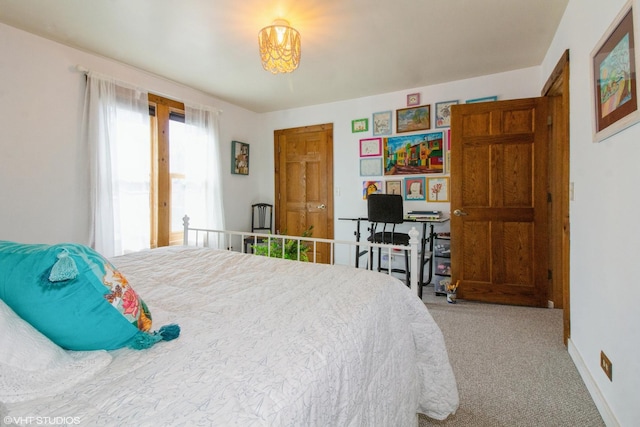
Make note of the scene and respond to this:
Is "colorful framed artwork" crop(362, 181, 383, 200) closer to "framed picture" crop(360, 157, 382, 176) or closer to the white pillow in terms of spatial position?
"framed picture" crop(360, 157, 382, 176)

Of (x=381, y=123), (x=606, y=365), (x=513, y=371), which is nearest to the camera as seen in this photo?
(x=606, y=365)

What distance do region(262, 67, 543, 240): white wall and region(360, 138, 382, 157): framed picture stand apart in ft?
0.23

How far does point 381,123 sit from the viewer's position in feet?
13.0

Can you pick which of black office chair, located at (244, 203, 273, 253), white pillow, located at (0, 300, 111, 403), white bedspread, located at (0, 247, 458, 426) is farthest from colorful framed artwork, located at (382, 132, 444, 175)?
white pillow, located at (0, 300, 111, 403)

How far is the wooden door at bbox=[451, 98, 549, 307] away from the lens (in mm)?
2924

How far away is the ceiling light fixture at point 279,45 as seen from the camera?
214 cm

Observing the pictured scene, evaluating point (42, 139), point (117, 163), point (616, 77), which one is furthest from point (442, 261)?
point (42, 139)

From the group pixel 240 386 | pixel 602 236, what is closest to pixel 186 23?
pixel 240 386

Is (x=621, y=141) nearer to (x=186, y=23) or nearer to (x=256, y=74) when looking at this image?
(x=186, y=23)

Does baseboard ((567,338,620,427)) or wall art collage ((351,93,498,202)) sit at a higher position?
wall art collage ((351,93,498,202))

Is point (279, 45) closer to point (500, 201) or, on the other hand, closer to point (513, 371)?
point (500, 201)

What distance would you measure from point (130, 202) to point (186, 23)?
5.90 ft

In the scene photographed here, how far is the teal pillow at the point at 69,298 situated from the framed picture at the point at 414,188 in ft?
11.3

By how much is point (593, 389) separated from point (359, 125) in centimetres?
343
